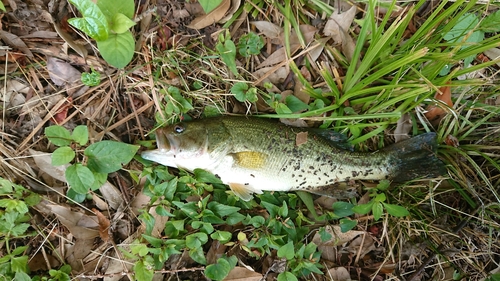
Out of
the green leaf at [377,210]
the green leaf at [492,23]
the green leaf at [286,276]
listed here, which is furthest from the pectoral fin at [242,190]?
the green leaf at [492,23]

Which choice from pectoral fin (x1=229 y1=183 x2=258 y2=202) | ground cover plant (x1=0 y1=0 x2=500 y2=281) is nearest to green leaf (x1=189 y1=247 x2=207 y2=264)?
ground cover plant (x1=0 y1=0 x2=500 y2=281)

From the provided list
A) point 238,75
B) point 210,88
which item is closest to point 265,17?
point 238,75

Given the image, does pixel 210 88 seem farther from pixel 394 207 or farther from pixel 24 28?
pixel 394 207

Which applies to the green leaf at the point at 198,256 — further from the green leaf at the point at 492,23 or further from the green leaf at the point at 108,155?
the green leaf at the point at 492,23

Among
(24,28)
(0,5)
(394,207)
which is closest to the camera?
(0,5)

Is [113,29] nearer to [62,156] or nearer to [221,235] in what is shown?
[62,156]
